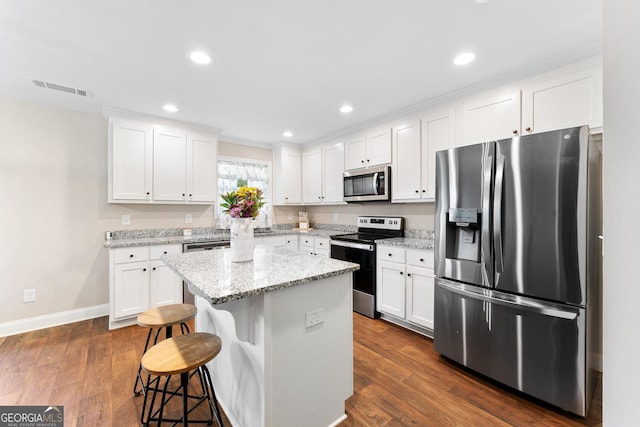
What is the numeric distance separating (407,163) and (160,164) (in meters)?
3.15

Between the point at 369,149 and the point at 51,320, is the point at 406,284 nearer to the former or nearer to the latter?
the point at 369,149

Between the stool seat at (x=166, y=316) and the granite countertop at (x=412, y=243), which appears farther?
the granite countertop at (x=412, y=243)

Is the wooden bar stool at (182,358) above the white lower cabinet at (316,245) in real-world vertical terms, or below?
below

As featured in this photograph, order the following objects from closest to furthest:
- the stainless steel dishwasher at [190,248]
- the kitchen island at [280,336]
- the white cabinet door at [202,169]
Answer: the kitchen island at [280,336] → the stainless steel dishwasher at [190,248] → the white cabinet door at [202,169]

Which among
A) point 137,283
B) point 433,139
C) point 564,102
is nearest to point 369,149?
point 433,139

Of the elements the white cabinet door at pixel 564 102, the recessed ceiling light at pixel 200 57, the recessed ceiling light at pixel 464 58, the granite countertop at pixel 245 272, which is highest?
the recessed ceiling light at pixel 464 58

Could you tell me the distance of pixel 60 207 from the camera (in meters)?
3.11

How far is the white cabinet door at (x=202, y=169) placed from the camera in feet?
12.2

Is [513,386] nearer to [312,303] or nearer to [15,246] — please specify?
[312,303]

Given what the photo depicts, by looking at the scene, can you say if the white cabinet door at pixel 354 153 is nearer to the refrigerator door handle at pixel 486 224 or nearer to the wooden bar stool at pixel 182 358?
the refrigerator door handle at pixel 486 224

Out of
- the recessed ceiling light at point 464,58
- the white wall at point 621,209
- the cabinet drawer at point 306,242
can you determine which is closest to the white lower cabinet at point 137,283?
the cabinet drawer at point 306,242

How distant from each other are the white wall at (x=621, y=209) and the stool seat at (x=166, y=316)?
195cm

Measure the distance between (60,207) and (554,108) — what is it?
5.08 m

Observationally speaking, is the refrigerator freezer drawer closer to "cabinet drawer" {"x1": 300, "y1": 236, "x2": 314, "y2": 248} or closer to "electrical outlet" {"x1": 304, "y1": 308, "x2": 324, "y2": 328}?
"electrical outlet" {"x1": 304, "y1": 308, "x2": 324, "y2": 328}
